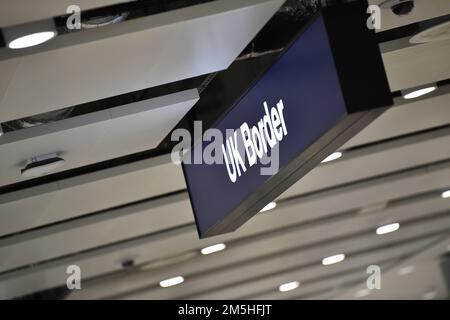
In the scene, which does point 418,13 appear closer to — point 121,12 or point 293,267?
point 121,12

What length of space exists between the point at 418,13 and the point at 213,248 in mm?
4135

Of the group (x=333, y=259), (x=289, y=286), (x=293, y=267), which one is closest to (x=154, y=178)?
(x=293, y=267)

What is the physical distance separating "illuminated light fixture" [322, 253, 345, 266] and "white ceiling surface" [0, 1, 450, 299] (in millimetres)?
93

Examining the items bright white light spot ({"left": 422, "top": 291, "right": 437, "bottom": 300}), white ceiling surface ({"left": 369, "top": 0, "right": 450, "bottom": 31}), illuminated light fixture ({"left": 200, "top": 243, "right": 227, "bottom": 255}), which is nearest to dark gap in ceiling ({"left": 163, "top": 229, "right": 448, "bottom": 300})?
illuminated light fixture ({"left": 200, "top": 243, "right": 227, "bottom": 255})

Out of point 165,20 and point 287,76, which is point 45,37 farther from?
point 287,76

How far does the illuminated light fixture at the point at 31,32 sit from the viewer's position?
3.81 metres

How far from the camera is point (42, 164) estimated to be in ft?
17.5

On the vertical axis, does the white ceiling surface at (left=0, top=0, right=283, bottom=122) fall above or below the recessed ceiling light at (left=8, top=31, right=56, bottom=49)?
above

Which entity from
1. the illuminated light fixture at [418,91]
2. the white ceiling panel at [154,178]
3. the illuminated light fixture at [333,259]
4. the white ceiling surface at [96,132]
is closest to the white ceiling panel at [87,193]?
the white ceiling panel at [154,178]

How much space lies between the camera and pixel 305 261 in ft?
32.7

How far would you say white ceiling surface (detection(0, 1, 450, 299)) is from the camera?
253 inches

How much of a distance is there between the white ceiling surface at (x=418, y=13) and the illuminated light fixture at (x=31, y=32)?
1.57m

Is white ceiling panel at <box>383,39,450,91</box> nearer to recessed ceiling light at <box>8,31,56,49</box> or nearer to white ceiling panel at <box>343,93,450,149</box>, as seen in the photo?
white ceiling panel at <box>343,93,450,149</box>
